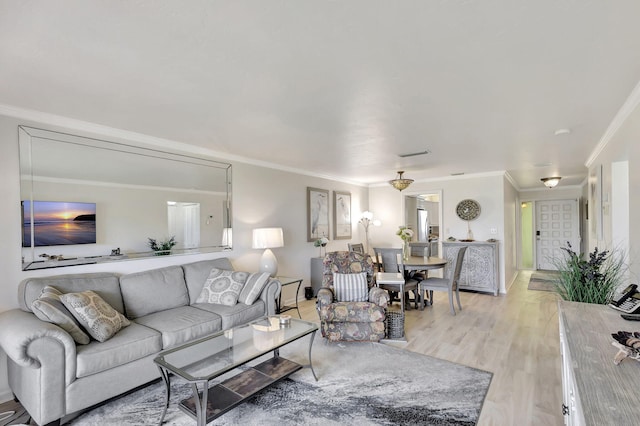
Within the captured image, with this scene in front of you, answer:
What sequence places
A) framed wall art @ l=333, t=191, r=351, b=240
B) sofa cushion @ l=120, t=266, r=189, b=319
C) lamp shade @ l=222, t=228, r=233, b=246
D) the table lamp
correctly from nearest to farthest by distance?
sofa cushion @ l=120, t=266, r=189, b=319, lamp shade @ l=222, t=228, r=233, b=246, the table lamp, framed wall art @ l=333, t=191, r=351, b=240

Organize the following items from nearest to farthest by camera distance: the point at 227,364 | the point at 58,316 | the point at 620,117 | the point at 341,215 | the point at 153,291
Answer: the point at 227,364, the point at 58,316, the point at 620,117, the point at 153,291, the point at 341,215

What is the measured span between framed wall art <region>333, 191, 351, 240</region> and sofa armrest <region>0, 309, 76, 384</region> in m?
4.65

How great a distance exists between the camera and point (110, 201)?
310cm

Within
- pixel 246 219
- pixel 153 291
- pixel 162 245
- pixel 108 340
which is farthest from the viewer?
pixel 246 219

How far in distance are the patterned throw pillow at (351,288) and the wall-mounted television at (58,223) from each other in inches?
101

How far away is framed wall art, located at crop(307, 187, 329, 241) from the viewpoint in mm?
5559

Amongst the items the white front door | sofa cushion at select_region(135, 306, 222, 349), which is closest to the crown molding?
sofa cushion at select_region(135, 306, 222, 349)

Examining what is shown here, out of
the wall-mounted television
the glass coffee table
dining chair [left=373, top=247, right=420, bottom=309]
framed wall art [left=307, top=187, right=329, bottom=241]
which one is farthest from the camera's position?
framed wall art [left=307, top=187, right=329, bottom=241]

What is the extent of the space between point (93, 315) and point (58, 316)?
8.3 inches

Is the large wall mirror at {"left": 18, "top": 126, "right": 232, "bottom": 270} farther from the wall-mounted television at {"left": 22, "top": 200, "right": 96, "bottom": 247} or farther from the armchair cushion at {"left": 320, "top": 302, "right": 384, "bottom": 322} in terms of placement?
the armchair cushion at {"left": 320, "top": 302, "right": 384, "bottom": 322}

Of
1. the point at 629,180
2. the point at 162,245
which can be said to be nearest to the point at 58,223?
the point at 162,245

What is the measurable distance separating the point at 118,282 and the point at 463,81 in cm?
339

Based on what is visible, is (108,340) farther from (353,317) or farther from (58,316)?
Result: (353,317)

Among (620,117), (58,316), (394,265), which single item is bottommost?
(394,265)
